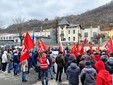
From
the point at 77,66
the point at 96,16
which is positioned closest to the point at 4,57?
the point at 77,66

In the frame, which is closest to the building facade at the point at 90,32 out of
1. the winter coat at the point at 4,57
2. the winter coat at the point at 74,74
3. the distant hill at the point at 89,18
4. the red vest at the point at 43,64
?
the distant hill at the point at 89,18

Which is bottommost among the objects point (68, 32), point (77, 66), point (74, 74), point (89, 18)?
point (74, 74)

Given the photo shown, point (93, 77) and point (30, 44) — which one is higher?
point (30, 44)

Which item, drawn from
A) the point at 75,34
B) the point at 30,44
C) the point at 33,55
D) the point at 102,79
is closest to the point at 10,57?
the point at 33,55

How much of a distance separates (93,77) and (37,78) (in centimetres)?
→ 788

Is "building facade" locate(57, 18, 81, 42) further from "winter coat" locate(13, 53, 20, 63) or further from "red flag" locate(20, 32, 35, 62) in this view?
"red flag" locate(20, 32, 35, 62)

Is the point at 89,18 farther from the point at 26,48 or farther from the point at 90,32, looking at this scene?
the point at 26,48

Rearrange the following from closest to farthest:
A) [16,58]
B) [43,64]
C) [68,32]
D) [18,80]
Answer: [43,64]
[18,80]
[16,58]
[68,32]

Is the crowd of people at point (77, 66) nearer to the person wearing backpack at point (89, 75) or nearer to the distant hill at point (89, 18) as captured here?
the person wearing backpack at point (89, 75)

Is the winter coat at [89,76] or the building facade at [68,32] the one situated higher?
the building facade at [68,32]

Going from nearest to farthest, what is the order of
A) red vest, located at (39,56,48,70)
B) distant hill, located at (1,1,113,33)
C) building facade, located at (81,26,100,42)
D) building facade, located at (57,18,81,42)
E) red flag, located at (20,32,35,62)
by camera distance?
1. red vest, located at (39,56,48,70)
2. red flag, located at (20,32,35,62)
3. building facade, located at (57,18,81,42)
4. building facade, located at (81,26,100,42)
5. distant hill, located at (1,1,113,33)

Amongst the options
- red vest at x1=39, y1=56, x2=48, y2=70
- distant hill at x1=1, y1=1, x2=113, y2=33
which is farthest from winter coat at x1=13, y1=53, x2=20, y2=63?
distant hill at x1=1, y1=1, x2=113, y2=33

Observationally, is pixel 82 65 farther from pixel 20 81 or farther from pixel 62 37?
pixel 62 37

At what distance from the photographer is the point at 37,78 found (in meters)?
17.3
